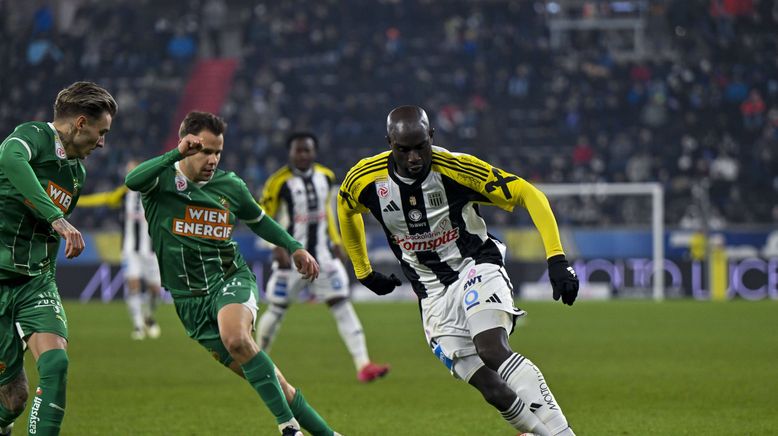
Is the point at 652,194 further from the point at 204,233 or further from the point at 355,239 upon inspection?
the point at 204,233

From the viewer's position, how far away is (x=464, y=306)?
5906 mm

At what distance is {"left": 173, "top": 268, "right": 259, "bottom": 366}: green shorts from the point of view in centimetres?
636

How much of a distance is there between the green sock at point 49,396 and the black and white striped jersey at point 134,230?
11390mm

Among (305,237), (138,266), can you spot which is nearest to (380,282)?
(305,237)

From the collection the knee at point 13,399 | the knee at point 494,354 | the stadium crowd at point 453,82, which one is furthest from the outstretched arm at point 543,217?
the stadium crowd at point 453,82

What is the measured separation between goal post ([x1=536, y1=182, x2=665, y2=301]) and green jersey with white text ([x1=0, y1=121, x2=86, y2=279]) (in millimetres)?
20223

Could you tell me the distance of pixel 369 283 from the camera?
6.40 meters

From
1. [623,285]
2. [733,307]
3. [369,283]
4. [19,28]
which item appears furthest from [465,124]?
[369,283]

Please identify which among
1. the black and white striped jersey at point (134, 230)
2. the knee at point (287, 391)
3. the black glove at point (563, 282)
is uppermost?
the black glove at point (563, 282)

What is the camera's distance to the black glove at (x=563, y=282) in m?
5.20

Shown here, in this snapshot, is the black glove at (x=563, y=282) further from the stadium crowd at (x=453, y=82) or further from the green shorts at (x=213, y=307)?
the stadium crowd at (x=453, y=82)

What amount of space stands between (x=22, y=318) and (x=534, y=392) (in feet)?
8.56

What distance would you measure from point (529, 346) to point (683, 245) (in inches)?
480

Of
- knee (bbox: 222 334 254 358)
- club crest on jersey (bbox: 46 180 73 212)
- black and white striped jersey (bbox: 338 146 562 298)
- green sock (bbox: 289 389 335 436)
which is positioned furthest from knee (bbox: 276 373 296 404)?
club crest on jersey (bbox: 46 180 73 212)
